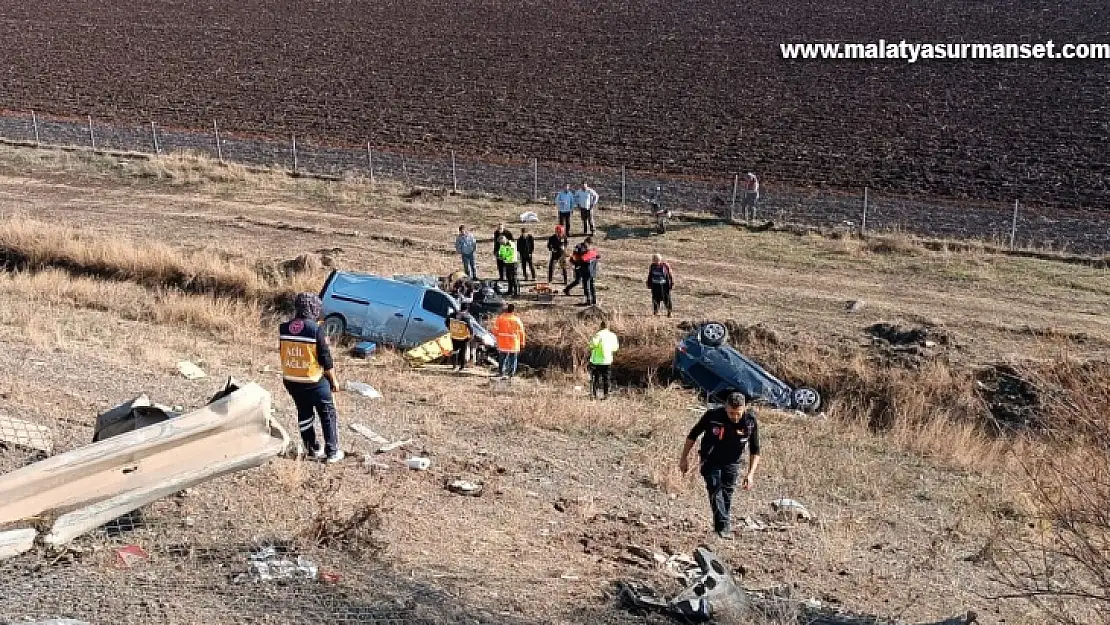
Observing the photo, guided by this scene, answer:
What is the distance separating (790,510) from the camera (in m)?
10.8

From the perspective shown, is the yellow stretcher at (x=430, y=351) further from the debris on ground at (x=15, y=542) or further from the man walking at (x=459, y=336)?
the debris on ground at (x=15, y=542)

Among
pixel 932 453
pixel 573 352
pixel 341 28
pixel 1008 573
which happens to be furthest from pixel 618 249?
pixel 341 28

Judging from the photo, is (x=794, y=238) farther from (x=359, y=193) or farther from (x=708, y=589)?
(x=708, y=589)

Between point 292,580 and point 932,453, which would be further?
point 932,453

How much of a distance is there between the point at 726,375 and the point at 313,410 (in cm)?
802

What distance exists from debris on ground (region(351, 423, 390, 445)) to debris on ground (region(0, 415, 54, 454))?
2967mm

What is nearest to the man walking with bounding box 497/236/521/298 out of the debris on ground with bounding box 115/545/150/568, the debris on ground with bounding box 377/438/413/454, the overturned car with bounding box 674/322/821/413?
the overturned car with bounding box 674/322/821/413

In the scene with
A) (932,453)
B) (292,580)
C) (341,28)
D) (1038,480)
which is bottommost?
(932,453)

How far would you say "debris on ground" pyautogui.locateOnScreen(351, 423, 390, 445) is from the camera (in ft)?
38.1

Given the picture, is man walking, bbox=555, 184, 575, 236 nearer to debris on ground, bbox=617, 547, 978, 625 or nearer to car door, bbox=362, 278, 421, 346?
car door, bbox=362, 278, 421, 346

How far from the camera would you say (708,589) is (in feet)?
25.2

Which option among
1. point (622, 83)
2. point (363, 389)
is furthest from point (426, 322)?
point (622, 83)

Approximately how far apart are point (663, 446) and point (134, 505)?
20.3 feet

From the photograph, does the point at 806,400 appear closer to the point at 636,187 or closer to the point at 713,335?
the point at 713,335
